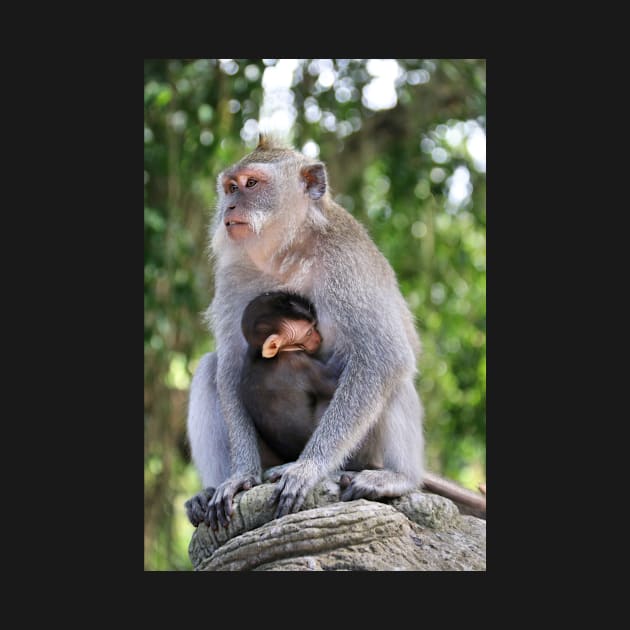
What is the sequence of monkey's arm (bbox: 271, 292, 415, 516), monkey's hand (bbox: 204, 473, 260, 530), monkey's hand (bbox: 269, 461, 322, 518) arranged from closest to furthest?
monkey's hand (bbox: 269, 461, 322, 518) → monkey's hand (bbox: 204, 473, 260, 530) → monkey's arm (bbox: 271, 292, 415, 516)

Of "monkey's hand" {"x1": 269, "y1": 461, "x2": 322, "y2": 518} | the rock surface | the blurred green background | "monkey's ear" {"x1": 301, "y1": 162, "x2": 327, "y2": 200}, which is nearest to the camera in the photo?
the rock surface

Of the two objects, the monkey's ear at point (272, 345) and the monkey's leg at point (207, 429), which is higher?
the monkey's ear at point (272, 345)

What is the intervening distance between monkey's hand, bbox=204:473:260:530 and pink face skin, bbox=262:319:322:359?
0.90 meters

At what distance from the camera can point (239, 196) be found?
6.70 meters

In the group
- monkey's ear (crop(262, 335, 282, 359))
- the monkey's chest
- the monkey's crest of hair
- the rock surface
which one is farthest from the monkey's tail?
the monkey's crest of hair

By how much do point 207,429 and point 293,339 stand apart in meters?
1.13

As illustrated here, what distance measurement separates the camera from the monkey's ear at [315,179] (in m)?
6.90

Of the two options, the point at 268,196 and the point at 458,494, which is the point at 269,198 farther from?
the point at 458,494

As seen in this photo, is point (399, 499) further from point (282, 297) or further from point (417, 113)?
point (417, 113)

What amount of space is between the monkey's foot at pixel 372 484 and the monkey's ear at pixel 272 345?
Result: 0.96 metres

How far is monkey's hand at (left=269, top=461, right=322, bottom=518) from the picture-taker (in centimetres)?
587

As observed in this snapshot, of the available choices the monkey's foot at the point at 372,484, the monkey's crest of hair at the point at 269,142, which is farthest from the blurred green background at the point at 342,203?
the monkey's foot at the point at 372,484

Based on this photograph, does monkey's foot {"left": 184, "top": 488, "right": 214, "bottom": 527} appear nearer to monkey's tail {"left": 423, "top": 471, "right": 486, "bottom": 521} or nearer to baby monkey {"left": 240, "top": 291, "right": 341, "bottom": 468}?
baby monkey {"left": 240, "top": 291, "right": 341, "bottom": 468}

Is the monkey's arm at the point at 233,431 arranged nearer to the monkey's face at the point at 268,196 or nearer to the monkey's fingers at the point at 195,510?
the monkey's fingers at the point at 195,510
